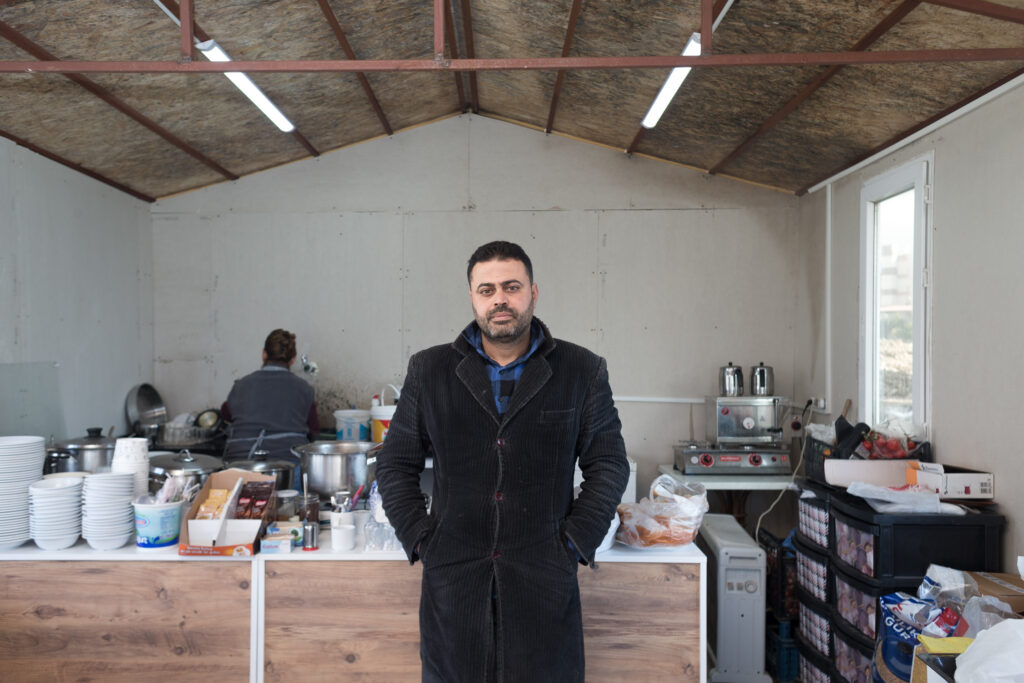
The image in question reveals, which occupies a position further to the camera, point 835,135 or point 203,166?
point 203,166

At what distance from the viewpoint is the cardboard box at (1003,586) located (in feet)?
8.64

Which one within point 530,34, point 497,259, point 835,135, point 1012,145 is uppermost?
point 530,34

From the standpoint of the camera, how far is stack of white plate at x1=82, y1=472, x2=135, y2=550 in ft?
8.68

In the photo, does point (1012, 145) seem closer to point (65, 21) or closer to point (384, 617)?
point (384, 617)

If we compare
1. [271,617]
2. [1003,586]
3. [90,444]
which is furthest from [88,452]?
[1003,586]

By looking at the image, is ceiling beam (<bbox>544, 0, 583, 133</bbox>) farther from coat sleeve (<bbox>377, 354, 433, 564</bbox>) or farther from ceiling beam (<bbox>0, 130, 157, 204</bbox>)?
ceiling beam (<bbox>0, 130, 157, 204</bbox>)

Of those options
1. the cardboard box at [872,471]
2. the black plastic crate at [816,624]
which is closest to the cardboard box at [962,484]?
the cardboard box at [872,471]

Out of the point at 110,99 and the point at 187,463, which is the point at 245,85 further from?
Answer: the point at 187,463

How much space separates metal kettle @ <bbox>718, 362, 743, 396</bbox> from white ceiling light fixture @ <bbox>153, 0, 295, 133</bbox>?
3577 mm

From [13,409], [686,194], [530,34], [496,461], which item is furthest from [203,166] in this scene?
[496,461]

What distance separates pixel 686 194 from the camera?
6.03 meters

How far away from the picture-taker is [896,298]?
13.8 feet

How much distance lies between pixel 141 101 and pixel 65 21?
0.98 m

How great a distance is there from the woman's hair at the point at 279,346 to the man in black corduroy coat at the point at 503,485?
9.37ft
